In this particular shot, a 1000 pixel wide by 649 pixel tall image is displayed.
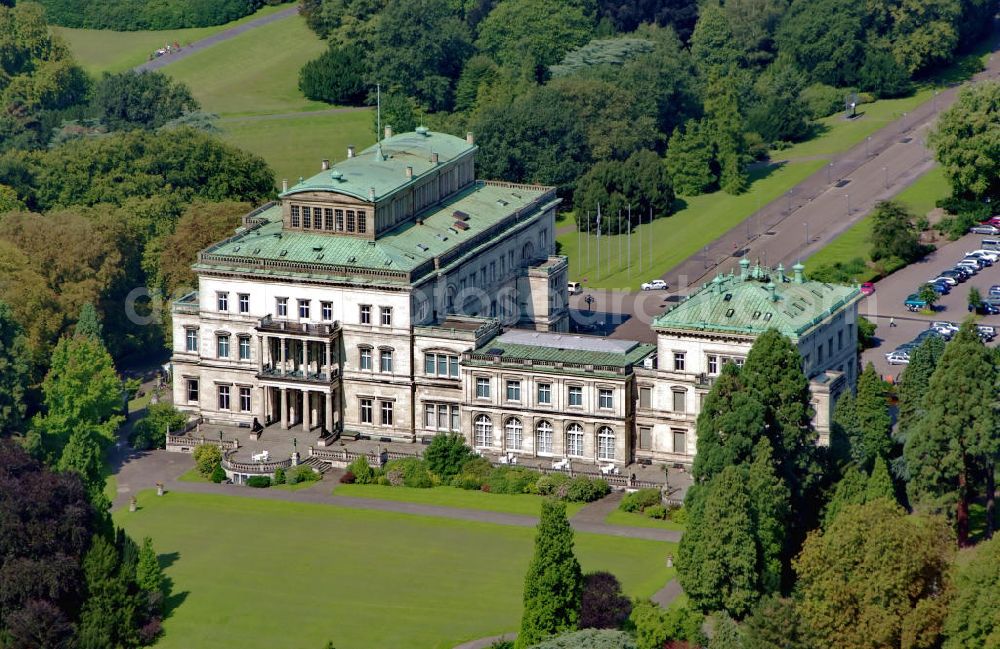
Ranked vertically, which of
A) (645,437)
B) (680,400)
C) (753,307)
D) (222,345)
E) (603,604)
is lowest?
(603,604)

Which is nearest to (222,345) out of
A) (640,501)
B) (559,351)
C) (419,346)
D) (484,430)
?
(419,346)

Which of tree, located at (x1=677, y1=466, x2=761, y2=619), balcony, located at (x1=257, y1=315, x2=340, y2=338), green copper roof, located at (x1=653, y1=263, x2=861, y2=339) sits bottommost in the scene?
tree, located at (x1=677, y1=466, x2=761, y2=619)

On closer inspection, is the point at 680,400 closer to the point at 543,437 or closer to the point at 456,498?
the point at 543,437

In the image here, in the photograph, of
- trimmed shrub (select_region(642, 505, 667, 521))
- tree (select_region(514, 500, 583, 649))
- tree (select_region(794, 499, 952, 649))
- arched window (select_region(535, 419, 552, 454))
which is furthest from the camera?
arched window (select_region(535, 419, 552, 454))

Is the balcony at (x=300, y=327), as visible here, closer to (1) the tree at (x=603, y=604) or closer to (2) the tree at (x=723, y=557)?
(1) the tree at (x=603, y=604)

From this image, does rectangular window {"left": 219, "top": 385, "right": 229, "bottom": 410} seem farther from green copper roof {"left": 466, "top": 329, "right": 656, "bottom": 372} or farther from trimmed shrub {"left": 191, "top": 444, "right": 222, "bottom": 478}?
green copper roof {"left": 466, "top": 329, "right": 656, "bottom": 372}

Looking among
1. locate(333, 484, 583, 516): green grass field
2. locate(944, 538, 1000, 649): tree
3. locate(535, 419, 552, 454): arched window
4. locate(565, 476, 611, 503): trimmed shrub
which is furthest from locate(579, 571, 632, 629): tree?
locate(535, 419, 552, 454): arched window

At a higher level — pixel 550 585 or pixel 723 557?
pixel 550 585
